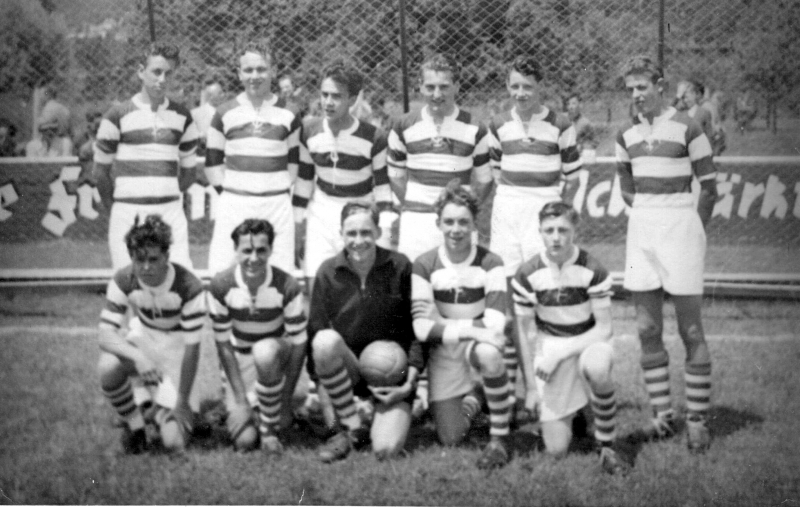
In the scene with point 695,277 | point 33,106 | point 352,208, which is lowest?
point 695,277

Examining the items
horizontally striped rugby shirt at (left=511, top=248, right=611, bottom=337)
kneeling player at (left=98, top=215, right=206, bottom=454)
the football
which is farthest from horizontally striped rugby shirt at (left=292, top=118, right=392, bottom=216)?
horizontally striped rugby shirt at (left=511, top=248, right=611, bottom=337)

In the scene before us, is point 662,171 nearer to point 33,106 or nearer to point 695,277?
point 695,277

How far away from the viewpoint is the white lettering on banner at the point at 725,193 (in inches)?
232

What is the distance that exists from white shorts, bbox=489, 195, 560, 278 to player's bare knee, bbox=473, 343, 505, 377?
68cm

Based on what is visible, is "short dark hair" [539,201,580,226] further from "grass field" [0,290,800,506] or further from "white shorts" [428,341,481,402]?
"grass field" [0,290,800,506]

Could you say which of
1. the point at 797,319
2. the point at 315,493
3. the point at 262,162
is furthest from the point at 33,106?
the point at 797,319

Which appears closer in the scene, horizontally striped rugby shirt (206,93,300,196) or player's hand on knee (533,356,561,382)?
player's hand on knee (533,356,561,382)

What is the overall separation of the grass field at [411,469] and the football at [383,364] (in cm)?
32

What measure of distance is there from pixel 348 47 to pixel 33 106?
2.28 metres

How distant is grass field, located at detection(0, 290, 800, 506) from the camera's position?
357 cm

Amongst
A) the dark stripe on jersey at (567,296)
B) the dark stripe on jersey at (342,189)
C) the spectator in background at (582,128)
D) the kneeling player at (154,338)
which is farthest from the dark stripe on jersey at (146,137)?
the spectator in background at (582,128)

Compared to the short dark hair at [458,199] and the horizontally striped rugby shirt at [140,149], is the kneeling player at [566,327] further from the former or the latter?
the horizontally striped rugby shirt at [140,149]

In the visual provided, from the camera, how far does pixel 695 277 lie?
3930 millimetres

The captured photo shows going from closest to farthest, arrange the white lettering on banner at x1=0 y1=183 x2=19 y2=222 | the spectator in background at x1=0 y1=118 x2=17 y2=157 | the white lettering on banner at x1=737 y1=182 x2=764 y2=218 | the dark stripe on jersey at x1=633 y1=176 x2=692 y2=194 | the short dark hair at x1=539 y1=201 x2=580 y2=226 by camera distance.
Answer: the short dark hair at x1=539 y1=201 x2=580 y2=226 → the dark stripe on jersey at x1=633 y1=176 x2=692 y2=194 → the white lettering on banner at x1=737 y1=182 x2=764 y2=218 → the white lettering on banner at x1=0 y1=183 x2=19 y2=222 → the spectator in background at x1=0 y1=118 x2=17 y2=157
